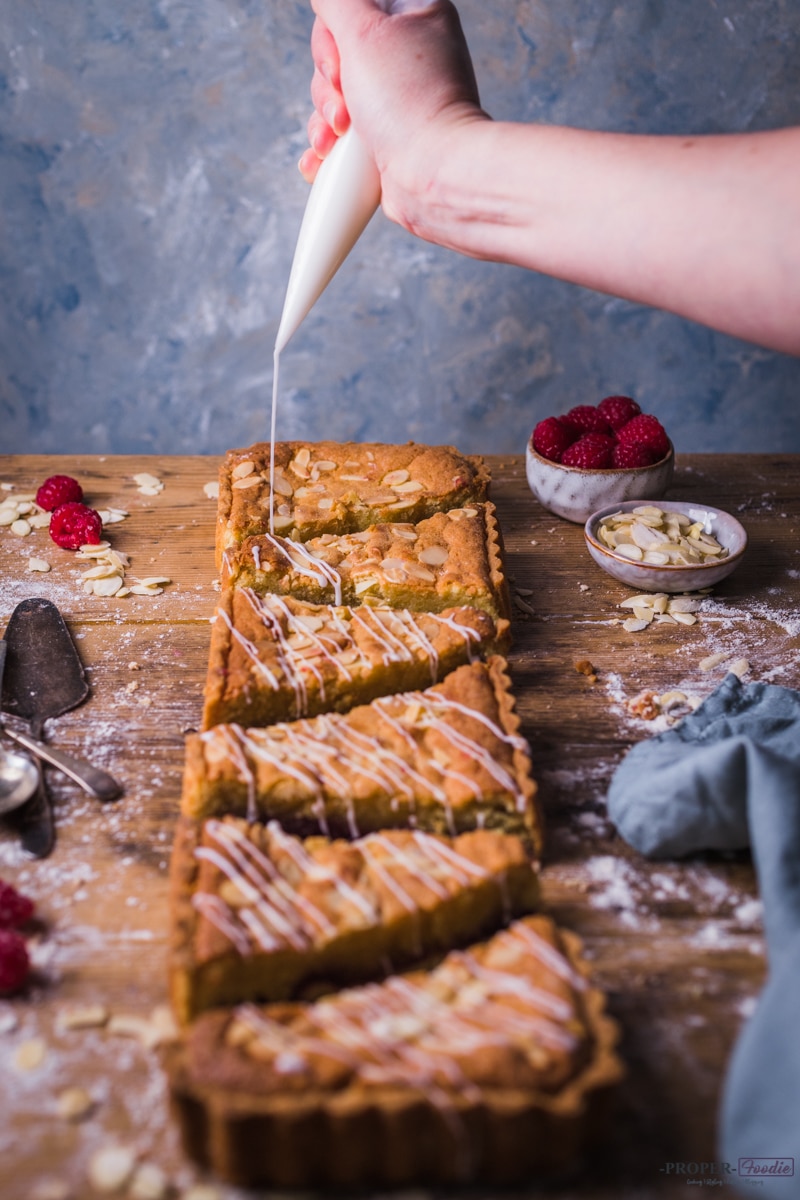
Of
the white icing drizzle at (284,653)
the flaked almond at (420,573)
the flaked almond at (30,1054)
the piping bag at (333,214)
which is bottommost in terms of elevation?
the flaked almond at (30,1054)

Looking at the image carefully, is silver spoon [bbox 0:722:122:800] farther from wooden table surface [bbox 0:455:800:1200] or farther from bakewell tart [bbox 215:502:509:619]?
bakewell tart [bbox 215:502:509:619]

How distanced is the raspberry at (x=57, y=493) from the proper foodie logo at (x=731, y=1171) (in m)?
2.73

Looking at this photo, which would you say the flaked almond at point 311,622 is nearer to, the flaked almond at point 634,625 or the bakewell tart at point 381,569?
the bakewell tart at point 381,569

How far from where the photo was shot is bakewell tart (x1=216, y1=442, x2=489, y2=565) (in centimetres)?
316

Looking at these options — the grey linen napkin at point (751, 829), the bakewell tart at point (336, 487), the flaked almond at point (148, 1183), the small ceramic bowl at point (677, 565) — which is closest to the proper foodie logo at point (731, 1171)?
the grey linen napkin at point (751, 829)

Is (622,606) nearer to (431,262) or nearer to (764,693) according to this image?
(764,693)

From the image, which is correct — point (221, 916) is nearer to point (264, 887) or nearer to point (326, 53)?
point (264, 887)

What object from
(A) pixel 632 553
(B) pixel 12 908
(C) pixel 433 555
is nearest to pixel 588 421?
(A) pixel 632 553

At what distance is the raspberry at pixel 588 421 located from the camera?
3527 mm

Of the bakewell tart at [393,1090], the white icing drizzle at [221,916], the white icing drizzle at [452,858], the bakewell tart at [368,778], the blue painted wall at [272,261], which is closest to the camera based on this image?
the bakewell tart at [393,1090]

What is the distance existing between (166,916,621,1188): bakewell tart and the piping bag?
1.95m

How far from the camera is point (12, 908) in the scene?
6.51ft

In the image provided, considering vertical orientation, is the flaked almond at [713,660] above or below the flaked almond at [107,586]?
above

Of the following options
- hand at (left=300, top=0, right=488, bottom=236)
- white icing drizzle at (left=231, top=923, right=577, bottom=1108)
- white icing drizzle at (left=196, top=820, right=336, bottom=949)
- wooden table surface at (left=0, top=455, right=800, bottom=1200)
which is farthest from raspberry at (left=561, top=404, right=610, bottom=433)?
white icing drizzle at (left=231, top=923, right=577, bottom=1108)
